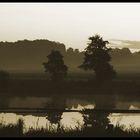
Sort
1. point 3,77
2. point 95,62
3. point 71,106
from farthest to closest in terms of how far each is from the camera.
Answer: point 3,77 < point 95,62 < point 71,106

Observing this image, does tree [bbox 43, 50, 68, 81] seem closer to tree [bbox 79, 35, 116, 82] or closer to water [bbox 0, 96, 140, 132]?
tree [bbox 79, 35, 116, 82]

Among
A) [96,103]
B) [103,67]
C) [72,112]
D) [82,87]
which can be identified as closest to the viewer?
[72,112]

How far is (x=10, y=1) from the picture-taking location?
10320 millimetres

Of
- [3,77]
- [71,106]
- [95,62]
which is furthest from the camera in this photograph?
[3,77]

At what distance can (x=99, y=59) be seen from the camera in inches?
1464

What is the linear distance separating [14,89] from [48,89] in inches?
125

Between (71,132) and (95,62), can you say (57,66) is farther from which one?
(71,132)

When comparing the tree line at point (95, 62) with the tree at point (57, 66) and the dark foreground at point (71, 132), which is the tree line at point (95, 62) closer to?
the tree at point (57, 66)

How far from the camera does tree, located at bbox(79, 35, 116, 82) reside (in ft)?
118

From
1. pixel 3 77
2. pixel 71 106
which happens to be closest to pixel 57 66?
pixel 3 77

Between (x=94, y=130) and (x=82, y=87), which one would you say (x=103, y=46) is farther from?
(x=94, y=130)

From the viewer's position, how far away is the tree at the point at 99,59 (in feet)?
118

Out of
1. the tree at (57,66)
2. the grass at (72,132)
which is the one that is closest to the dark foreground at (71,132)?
the grass at (72,132)

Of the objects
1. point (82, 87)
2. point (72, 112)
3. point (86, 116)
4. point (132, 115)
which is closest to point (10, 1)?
point (86, 116)
